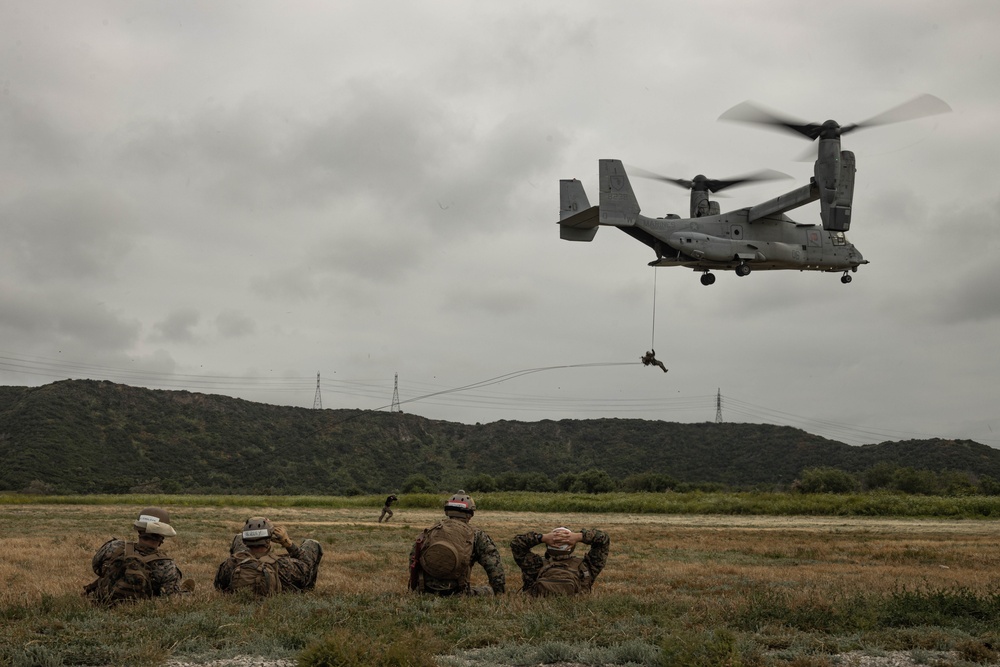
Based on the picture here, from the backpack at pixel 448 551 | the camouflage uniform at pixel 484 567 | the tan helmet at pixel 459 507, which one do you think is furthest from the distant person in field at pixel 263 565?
the tan helmet at pixel 459 507

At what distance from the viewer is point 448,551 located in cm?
1159

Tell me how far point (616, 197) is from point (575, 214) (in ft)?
4.81

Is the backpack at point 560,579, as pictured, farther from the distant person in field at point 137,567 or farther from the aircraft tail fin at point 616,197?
the aircraft tail fin at point 616,197

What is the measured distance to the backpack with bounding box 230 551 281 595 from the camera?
1098 cm

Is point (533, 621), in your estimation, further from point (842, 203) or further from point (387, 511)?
point (842, 203)

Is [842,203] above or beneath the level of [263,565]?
above

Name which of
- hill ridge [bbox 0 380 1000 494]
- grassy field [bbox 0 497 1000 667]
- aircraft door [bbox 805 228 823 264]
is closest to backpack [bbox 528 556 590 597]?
grassy field [bbox 0 497 1000 667]

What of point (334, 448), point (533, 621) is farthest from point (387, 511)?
point (334, 448)

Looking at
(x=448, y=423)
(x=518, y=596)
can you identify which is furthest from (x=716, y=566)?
(x=448, y=423)

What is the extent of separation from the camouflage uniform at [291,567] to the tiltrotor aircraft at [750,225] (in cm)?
2058

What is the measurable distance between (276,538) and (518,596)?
10.0 feet

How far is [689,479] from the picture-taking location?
105375 mm

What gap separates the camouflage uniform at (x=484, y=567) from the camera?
462 inches

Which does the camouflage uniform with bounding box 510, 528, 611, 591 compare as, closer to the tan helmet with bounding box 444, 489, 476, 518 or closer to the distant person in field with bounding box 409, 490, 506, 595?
the distant person in field with bounding box 409, 490, 506, 595
